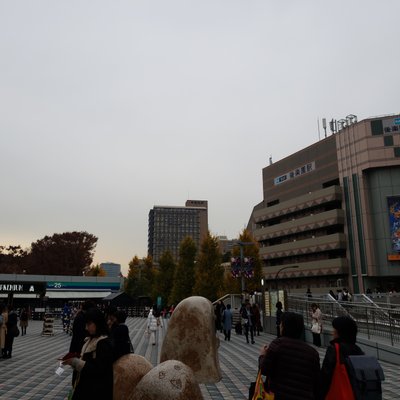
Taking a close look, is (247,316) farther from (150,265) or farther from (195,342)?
(150,265)

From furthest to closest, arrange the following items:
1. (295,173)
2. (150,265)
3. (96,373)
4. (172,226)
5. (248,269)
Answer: (172,226) → (150,265) → (295,173) → (248,269) → (96,373)

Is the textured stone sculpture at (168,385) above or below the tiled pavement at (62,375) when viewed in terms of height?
above

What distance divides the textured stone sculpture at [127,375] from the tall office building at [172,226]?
15236cm

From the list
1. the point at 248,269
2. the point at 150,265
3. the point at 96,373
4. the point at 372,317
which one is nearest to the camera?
the point at 96,373

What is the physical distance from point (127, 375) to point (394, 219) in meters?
44.6

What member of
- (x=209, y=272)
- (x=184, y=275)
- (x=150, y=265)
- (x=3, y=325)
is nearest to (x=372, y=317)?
(x=3, y=325)

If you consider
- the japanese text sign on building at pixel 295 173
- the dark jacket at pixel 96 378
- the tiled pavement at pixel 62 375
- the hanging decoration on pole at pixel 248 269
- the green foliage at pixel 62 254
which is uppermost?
the japanese text sign on building at pixel 295 173

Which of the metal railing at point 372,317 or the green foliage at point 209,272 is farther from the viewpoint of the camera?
the green foliage at point 209,272

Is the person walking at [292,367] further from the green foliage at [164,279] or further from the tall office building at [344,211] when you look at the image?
the green foliage at [164,279]

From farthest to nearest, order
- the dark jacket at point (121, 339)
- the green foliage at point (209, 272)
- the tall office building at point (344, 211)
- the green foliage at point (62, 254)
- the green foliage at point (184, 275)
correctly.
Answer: the green foliage at point (62, 254) < the green foliage at point (184, 275) < the tall office building at point (344, 211) < the green foliage at point (209, 272) < the dark jacket at point (121, 339)

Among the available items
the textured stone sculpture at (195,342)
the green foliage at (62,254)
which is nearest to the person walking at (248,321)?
the textured stone sculpture at (195,342)

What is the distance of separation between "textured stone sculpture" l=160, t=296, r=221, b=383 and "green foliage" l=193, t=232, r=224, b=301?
3237 centimetres

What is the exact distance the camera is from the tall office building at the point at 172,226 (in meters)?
159

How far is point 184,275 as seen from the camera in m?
46.9
